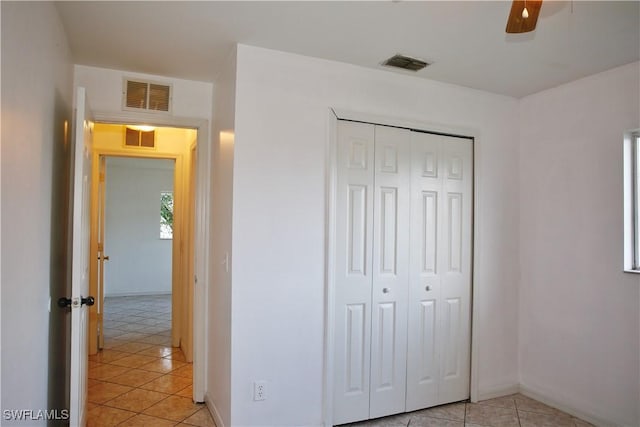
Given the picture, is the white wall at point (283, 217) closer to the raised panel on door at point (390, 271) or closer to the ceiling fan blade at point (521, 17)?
the raised panel on door at point (390, 271)

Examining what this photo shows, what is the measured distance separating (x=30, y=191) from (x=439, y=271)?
2613mm

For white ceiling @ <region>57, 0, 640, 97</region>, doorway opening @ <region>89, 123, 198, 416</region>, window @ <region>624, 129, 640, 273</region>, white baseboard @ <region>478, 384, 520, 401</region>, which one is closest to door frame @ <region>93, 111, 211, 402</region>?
doorway opening @ <region>89, 123, 198, 416</region>

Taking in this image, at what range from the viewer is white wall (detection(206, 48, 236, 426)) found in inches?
99.6

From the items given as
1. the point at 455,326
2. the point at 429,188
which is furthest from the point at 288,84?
the point at 455,326

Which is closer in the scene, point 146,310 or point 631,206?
point 631,206

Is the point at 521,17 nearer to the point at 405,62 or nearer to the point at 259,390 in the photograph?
the point at 405,62

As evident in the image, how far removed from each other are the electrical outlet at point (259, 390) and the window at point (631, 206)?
250cm

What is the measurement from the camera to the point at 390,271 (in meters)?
2.92

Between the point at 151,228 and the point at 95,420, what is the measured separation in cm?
539

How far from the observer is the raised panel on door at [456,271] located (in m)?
3.14

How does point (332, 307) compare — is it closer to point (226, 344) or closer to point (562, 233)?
point (226, 344)

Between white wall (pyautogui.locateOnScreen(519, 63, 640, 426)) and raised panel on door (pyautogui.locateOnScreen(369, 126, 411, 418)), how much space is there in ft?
3.88

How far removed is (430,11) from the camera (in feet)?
6.71

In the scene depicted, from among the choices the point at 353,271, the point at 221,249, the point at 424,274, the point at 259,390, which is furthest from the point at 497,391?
the point at 221,249
